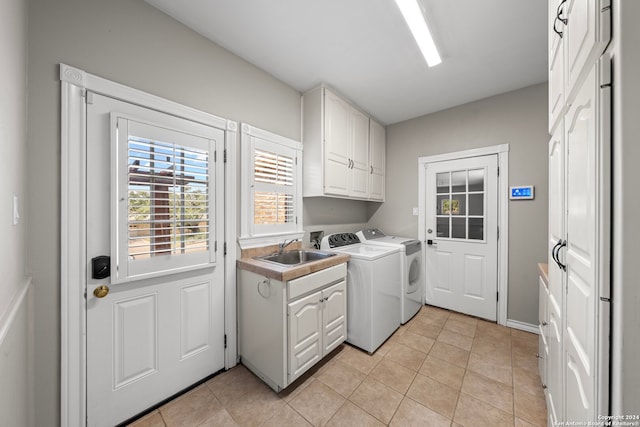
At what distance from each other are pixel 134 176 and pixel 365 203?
2.97 meters

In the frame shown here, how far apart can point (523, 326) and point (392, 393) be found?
74.2 inches

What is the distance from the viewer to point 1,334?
2.40 ft

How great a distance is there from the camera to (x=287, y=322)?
5.27 ft

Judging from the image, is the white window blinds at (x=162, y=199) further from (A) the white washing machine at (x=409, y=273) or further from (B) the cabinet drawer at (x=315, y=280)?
(A) the white washing machine at (x=409, y=273)

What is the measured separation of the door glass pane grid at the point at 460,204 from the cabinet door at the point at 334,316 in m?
1.72

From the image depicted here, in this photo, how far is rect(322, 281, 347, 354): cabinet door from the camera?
1.92 meters

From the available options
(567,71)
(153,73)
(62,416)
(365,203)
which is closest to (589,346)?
(567,71)

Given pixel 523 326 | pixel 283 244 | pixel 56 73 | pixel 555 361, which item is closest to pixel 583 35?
pixel 555 361

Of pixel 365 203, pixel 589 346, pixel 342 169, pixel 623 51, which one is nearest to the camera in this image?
pixel 623 51

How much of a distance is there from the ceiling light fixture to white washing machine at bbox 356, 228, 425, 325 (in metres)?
1.81

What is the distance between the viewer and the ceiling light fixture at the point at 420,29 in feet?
4.72

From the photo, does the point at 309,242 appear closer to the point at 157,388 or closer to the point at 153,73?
the point at 157,388

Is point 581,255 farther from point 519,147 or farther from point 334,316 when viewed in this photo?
point 519,147

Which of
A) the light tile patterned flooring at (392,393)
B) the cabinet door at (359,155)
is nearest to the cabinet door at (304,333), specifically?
the light tile patterned flooring at (392,393)
